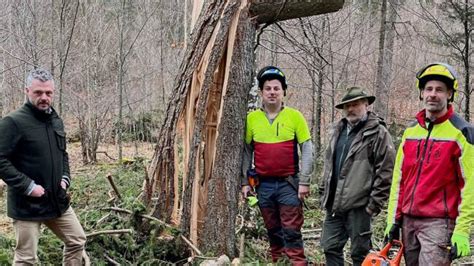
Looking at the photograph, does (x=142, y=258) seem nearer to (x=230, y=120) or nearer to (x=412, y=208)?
(x=230, y=120)

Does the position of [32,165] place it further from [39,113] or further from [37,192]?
[39,113]

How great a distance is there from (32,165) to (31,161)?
3 centimetres

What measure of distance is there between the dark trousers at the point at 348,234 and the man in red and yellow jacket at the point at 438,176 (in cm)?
71

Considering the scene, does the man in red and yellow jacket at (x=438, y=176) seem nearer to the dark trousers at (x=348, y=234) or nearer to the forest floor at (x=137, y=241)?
the dark trousers at (x=348, y=234)

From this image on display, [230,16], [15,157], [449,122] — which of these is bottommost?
[15,157]

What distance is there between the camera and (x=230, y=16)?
15.4 feet

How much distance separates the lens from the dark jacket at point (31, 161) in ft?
12.2

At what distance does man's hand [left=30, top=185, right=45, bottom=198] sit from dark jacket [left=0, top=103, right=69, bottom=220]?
0.18ft

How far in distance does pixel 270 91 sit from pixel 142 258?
2148 millimetres

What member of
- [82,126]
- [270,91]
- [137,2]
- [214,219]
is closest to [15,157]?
[214,219]

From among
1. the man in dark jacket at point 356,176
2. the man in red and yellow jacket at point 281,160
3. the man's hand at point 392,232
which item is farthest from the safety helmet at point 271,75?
the man's hand at point 392,232

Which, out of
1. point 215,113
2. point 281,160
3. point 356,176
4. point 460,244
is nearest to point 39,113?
point 215,113

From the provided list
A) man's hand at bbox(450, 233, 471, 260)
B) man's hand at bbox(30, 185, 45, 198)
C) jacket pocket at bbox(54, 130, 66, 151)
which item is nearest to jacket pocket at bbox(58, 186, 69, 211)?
man's hand at bbox(30, 185, 45, 198)

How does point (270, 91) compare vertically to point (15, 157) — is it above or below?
above
